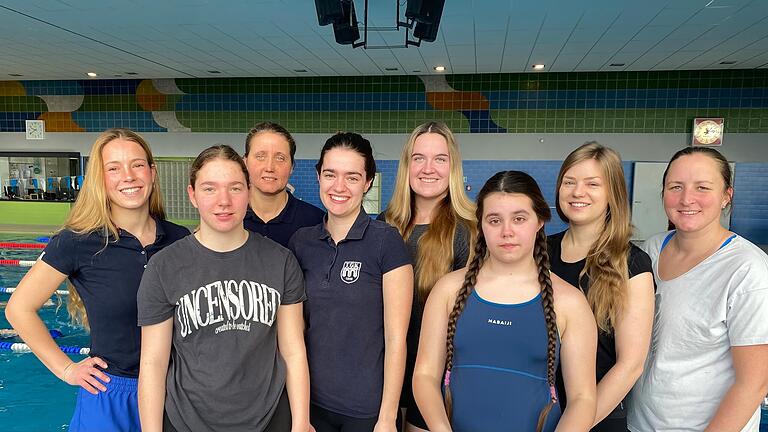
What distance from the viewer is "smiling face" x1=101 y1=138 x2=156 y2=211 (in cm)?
171

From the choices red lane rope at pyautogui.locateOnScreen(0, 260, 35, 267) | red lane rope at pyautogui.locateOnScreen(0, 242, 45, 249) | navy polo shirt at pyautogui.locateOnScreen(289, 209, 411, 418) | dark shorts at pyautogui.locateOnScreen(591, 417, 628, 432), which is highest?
navy polo shirt at pyautogui.locateOnScreen(289, 209, 411, 418)

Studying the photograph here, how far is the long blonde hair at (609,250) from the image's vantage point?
1.52 metres

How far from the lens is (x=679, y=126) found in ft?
29.6

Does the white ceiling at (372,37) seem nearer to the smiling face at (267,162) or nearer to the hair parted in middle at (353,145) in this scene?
the smiling face at (267,162)

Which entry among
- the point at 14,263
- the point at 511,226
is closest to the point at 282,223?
the point at 511,226

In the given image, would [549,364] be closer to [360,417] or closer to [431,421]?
[431,421]

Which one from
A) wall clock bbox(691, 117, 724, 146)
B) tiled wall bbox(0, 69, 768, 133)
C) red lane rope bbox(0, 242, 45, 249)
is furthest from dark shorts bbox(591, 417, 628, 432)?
red lane rope bbox(0, 242, 45, 249)

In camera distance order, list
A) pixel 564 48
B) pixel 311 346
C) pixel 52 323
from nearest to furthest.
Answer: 1. pixel 311 346
2. pixel 52 323
3. pixel 564 48

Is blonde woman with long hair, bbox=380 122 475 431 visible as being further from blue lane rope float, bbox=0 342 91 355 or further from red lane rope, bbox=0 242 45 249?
red lane rope, bbox=0 242 45 249

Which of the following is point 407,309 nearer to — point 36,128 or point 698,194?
point 698,194

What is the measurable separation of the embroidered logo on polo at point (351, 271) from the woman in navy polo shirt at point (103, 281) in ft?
2.43

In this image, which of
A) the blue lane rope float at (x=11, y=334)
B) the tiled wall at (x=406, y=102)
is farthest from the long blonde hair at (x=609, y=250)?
the tiled wall at (x=406, y=102)

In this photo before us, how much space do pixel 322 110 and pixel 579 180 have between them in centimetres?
884

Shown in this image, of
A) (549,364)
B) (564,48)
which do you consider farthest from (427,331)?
(564,48)
